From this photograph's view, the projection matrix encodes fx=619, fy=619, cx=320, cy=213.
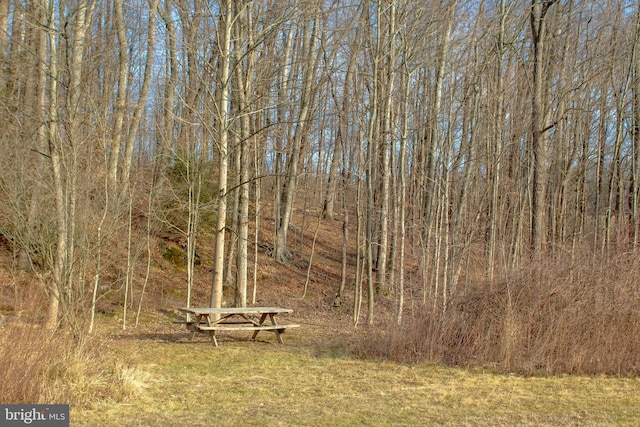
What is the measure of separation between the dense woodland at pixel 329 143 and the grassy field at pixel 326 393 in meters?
1.08

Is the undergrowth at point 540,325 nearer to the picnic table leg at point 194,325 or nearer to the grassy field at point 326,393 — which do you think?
the grassy field at point 326,393

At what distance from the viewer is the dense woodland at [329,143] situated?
8922mm

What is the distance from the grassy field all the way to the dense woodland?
1080mm

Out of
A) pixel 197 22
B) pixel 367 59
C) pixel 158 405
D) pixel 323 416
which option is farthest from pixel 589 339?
pixel 197 22

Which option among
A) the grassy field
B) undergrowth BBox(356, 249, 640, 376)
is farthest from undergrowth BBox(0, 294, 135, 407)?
undergrowth BBox(356, 249, 640, 376)

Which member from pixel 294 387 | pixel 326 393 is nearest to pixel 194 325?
pixel 294 387

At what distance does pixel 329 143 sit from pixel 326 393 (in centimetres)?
1792

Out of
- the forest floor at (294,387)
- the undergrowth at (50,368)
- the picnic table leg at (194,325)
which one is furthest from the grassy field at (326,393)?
the picnic table leg at (194,325)

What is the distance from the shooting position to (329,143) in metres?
24.2

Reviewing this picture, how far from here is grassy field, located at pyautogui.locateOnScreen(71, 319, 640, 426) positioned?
581 cm

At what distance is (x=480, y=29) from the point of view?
14.8m

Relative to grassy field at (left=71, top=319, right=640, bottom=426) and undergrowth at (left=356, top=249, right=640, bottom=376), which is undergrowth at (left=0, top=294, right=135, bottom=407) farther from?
undergrowth at (left=356, top=249, right=640, bottom=376)

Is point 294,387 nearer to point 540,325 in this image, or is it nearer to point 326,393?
point 326,393

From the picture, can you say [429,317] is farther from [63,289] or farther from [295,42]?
[295,42]
